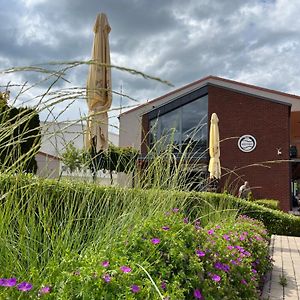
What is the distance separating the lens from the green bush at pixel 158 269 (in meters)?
1.31

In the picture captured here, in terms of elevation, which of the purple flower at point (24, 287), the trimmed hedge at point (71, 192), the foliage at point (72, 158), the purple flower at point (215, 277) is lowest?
the purple flower at point (215, 277)

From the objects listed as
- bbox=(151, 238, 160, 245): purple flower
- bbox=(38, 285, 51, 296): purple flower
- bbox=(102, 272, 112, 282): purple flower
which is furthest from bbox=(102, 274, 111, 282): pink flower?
bbox=(151, 238, 160, 245): purple flower

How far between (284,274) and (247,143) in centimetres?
1212

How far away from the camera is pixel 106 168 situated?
10.2ft

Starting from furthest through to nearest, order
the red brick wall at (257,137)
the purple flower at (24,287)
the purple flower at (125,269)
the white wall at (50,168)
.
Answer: the red brick wall at (257,137)
the white wall at (50,168)
the purple flower at (125,269)
the purple flower at (24,287)

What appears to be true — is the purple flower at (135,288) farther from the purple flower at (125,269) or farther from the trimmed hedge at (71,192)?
the trimmed hedge at (71,192)

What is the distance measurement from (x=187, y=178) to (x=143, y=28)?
1322 mm

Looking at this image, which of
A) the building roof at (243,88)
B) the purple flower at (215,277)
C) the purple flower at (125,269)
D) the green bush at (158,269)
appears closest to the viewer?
the green bush at (158,269)

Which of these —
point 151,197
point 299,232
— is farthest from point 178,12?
point 299,232

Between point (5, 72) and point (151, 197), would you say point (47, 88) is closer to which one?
point (5, 72)

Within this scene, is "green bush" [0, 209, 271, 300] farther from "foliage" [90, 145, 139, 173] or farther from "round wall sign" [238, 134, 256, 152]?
"round wall sign" [238, 134, 256, 152]

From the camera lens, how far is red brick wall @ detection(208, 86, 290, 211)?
47.9 ft

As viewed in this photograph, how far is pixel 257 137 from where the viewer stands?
50.5 ft

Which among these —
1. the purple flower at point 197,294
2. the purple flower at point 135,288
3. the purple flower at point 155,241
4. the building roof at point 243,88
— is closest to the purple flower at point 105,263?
the purple flower at point 135,288
